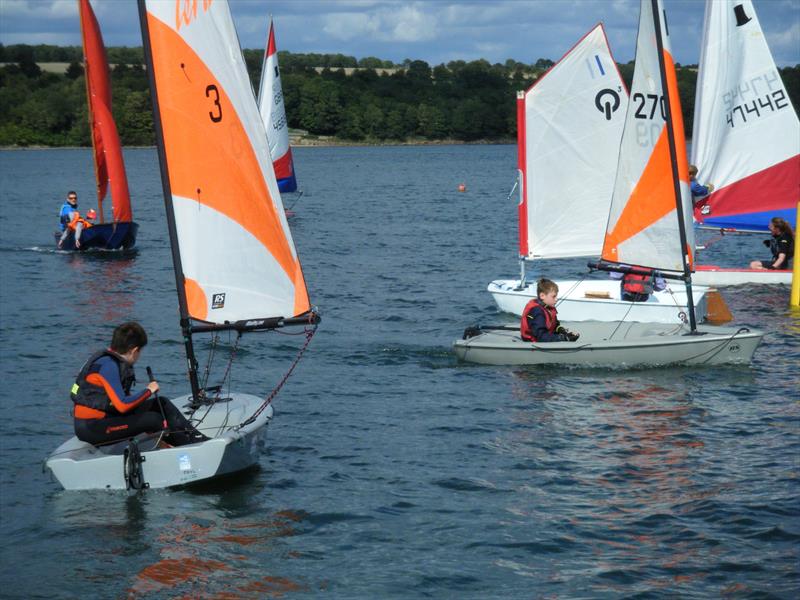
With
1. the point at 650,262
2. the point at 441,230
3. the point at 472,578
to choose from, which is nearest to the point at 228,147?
the point at 472,578

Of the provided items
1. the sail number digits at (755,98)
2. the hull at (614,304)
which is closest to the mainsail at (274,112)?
the sail number digits at (755,98)

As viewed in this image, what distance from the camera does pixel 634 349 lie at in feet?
53.1

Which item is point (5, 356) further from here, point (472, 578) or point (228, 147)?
point (472, 578)

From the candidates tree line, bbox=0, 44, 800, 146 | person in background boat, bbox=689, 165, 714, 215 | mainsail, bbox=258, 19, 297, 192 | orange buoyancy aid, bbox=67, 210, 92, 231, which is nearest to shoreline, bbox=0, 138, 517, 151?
tree line, bbox=0, 44, 800, 146

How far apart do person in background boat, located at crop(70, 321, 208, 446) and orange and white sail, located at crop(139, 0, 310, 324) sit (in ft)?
3.32

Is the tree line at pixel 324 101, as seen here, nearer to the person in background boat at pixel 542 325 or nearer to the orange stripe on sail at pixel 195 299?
the person in background boat at pixel 542 325

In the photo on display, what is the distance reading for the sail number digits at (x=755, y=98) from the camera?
25.2 m

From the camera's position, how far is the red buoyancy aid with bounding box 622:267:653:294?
18.6m

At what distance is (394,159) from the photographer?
384ft

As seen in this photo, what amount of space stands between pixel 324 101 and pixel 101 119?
412ft

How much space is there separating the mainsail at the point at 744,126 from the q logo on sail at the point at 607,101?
6253mm

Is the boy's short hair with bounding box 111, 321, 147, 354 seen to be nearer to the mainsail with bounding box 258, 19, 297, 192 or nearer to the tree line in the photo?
the mainsail with bounding box 258, 19, 297, 192

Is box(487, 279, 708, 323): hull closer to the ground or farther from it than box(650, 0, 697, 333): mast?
closer to the ground

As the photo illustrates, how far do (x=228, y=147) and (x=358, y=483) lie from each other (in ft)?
12.7
